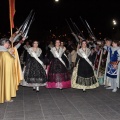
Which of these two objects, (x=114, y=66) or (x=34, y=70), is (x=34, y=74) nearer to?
(x=34, y=70)

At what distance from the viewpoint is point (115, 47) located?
932 centimetres

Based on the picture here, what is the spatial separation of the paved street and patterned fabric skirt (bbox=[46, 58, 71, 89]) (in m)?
0.21

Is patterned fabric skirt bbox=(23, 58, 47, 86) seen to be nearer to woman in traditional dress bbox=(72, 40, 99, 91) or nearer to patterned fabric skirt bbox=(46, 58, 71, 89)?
patterned fabric skirt bbox=(46, 58, 71, 89)

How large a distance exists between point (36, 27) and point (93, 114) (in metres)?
49.5

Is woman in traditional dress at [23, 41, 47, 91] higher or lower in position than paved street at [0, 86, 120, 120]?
higher

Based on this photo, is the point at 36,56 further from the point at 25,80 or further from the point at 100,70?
the point at 100,70

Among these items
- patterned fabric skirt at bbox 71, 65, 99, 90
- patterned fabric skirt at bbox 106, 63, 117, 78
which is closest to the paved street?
patterned fabric skirt at bbox 71, 65, 99, 90

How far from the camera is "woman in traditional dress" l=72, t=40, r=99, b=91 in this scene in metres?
9.17

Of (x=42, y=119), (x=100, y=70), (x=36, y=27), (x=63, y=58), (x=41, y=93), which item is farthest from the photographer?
(x=36, y=27)

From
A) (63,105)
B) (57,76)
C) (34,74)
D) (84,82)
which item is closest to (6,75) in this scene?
(63,105)

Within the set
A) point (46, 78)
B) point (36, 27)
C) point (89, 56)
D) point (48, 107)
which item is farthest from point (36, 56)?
point (36, 27)

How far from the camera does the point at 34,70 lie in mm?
9133

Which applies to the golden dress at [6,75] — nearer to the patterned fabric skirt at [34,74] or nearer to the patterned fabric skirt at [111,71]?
the patterned fabric skirt at [34,74]

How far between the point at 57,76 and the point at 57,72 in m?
0.14
